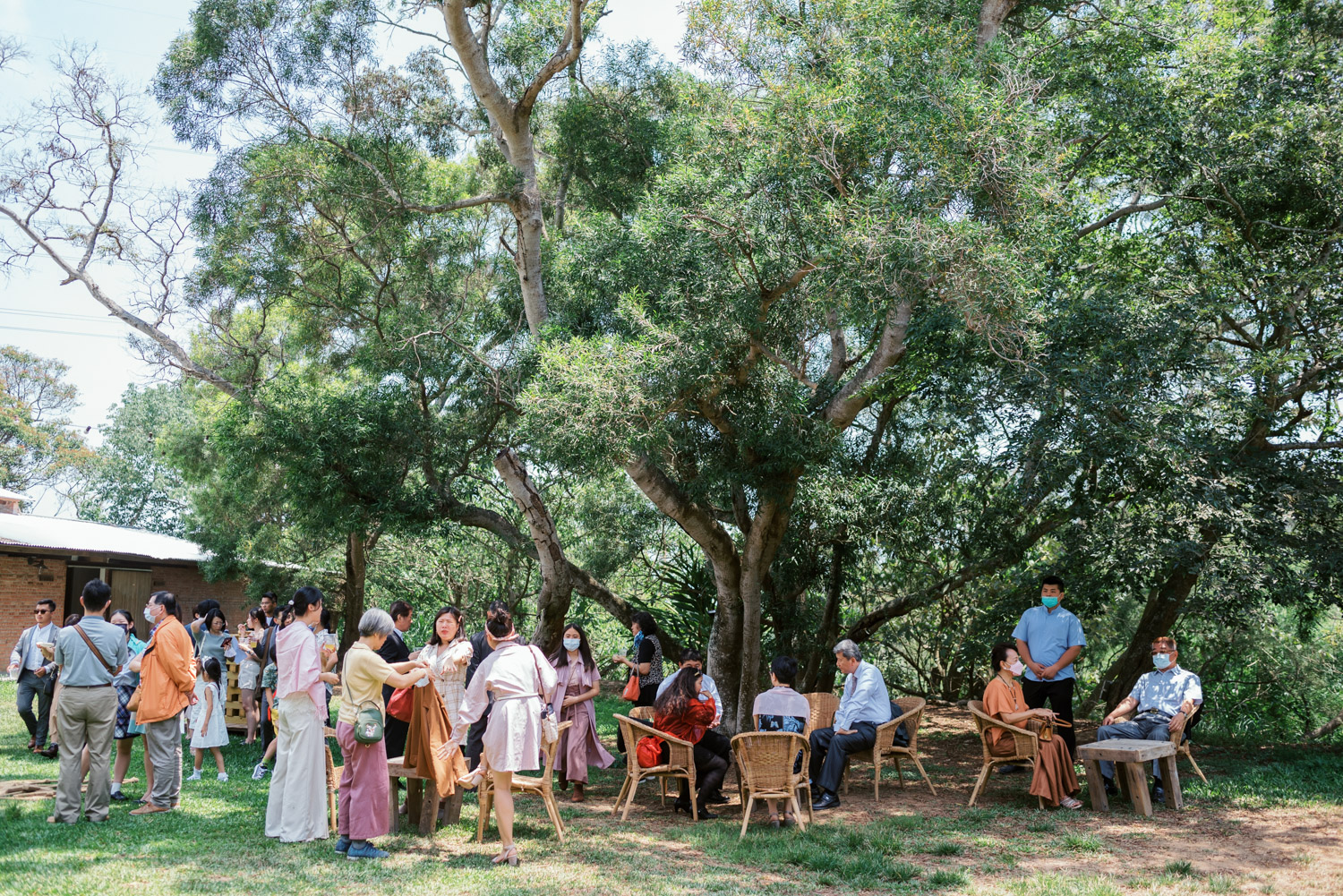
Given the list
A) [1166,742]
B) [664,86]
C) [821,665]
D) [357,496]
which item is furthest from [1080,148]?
[357,496]

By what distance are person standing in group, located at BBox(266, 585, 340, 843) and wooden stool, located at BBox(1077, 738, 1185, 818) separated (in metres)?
5.45

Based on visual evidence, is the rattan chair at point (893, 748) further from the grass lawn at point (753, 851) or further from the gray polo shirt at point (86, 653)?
the gray polo shirt at point (86, 653)

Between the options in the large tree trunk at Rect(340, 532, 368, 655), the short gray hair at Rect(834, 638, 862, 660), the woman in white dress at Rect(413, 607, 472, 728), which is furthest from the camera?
the large tree trunk at Rect(340, 532, 368, 655)

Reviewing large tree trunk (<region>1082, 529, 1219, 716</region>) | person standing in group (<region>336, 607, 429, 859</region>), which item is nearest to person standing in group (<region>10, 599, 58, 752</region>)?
person standing in group (<region>336, 607, 429, 859</region>)

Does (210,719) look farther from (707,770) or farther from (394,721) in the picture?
(707,770)

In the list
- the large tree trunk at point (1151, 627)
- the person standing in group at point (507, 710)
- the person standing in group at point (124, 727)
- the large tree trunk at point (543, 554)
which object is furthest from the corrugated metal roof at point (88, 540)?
the large tree trunk at point (1151, 627)

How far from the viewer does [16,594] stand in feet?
59.4

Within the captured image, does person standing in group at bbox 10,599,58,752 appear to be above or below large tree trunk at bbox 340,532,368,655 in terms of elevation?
below

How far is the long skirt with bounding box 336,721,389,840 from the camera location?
575 centimetres

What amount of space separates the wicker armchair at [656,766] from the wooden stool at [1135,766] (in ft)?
9.58

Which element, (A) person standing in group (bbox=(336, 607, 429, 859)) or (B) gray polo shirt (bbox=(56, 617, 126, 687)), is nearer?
(A) person standing in group (bbox=(336, 607, 429, 859))

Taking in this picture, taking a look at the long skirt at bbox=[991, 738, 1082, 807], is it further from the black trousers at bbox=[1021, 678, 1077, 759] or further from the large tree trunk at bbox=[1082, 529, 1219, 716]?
the large tree trunk at bbox=[1082, 529, 1219, 716]

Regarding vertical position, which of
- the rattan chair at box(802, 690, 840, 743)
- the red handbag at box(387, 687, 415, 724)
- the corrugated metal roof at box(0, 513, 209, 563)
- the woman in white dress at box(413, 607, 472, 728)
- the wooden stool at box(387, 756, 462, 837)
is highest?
the corrugated metal roof at box(0, 513, 209, 563)

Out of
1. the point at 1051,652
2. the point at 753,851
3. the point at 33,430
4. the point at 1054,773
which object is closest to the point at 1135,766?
the point at 1054,773
